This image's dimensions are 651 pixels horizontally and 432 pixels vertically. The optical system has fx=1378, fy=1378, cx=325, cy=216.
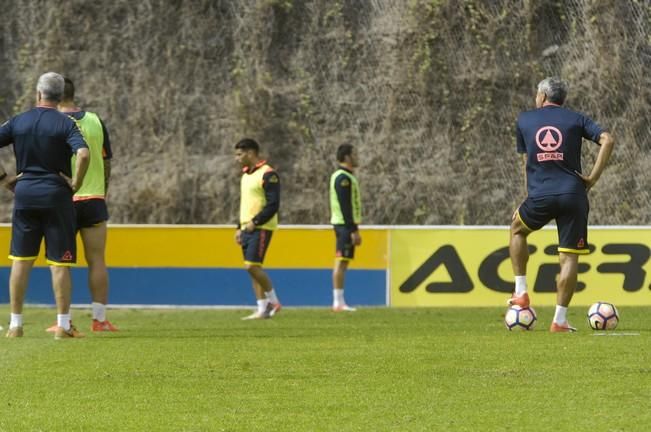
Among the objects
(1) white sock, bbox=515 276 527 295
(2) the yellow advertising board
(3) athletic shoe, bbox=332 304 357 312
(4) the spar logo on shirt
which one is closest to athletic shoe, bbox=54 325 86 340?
(1) white sock, bbox=515 276 527 295

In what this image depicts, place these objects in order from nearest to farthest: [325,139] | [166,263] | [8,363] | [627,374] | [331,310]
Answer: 1. [627,374]
2. [8,363]
3. [331,310]
4. [166,263]
5. [325,139]

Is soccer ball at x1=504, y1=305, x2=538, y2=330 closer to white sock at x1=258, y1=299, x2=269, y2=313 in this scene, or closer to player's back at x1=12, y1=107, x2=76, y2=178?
player's back at x1=12, y1=107, x2=76, y2=178

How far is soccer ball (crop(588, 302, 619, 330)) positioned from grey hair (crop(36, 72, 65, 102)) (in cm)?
464

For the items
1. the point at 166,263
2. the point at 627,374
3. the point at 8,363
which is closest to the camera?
the point at 627,374

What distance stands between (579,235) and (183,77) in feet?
40.5

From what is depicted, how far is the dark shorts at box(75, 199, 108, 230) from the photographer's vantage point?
39.3 ft

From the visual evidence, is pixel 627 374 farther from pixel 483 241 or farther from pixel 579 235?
pixel 483 241

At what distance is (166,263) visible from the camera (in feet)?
56.6

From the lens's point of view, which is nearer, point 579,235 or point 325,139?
point 579,235

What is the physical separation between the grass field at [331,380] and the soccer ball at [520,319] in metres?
0.18

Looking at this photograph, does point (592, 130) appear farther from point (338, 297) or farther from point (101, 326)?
point (338, 297)

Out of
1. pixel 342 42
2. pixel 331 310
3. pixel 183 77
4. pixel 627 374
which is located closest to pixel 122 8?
pixel 183 77

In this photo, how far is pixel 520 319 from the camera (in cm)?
1138

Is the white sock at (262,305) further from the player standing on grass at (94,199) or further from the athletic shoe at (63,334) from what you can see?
the athletic shoe at (63,334)
